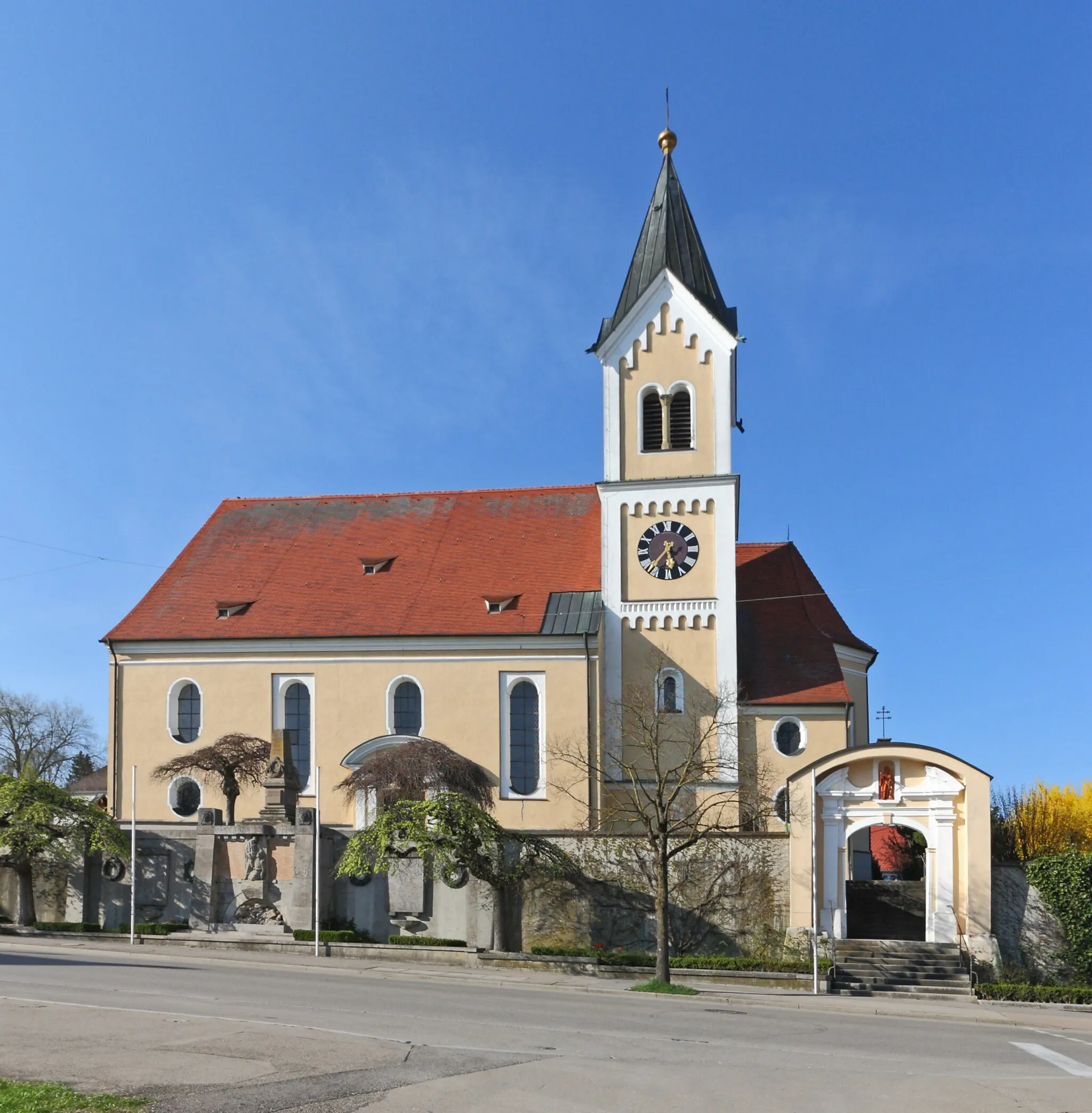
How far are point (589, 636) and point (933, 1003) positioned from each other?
657 inches

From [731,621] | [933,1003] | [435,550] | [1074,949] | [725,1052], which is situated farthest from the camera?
[435,550]

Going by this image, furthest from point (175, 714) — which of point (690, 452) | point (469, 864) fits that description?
point (690, 452)

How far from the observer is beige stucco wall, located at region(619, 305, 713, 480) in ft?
134

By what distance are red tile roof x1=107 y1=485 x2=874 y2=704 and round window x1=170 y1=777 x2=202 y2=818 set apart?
471 cm

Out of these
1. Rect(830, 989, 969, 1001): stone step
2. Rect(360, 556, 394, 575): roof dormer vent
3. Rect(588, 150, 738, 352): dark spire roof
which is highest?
Rect(588, 150, 738, 352): dark spire roof

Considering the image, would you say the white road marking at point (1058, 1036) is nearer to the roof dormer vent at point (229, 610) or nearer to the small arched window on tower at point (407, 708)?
the small arched window on tower at point (407, 708)

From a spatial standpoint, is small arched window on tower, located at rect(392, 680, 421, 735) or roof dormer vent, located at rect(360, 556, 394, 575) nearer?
small arched window on tower, located at rect(392, 680, 421, 735)

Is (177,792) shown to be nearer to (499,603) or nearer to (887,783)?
(499,603)

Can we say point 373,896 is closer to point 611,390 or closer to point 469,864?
point 469,864

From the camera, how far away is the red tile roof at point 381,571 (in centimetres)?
4166

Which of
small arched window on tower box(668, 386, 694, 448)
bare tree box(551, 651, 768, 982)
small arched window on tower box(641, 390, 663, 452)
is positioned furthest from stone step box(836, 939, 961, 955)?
small arched window on tower box(641, 390, 663, 452)

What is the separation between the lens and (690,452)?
40812mm

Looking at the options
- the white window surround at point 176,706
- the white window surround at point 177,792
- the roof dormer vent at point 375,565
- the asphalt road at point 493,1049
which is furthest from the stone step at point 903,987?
the white window surround at point 176,706

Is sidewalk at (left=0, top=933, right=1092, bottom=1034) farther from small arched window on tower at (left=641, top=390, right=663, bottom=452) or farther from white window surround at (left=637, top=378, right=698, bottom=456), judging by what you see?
small arched window on tower at (left=641, top=390, right=663, bottom=452)
